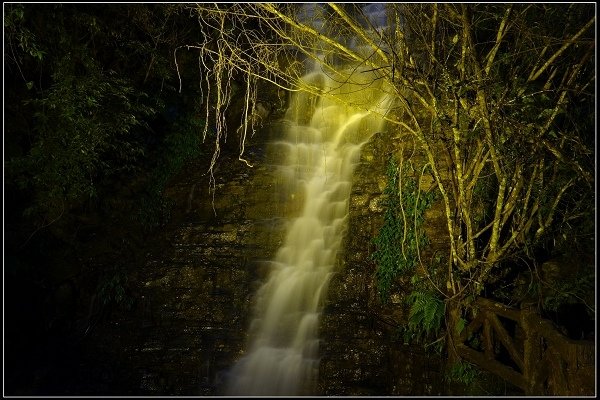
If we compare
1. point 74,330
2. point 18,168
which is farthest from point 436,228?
point 18,168

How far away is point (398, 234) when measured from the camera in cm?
723

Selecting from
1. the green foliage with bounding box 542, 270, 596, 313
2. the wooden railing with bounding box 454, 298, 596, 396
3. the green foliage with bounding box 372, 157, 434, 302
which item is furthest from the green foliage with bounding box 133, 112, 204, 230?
the green foliage with bounding box 542, 270, 596, 313

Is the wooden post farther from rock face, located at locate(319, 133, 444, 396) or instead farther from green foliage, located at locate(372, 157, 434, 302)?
green foliage, located at locate(372, 157, 434, 302)

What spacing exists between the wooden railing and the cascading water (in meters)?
2.63

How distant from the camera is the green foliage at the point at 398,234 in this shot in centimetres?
697

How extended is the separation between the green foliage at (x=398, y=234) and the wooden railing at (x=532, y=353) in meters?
1.54

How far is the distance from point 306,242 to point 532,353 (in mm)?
4740

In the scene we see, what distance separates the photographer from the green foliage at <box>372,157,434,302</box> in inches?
275

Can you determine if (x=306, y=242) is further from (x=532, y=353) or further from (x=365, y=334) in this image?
(x=532, y=353)

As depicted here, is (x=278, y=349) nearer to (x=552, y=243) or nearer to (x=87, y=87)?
(x=552, y=243)

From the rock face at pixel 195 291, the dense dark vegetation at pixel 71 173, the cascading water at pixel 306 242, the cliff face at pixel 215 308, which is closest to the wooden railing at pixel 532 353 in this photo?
the cliff face at pixel 215 308

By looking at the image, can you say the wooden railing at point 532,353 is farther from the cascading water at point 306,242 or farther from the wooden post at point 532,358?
the cascading water at point 306,242

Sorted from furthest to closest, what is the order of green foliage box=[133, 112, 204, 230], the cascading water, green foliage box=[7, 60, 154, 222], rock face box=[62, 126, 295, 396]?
green foliage box=[133, 112, 204, 230] < green foliage box=[7, 60, 154, 222] < rock face box=[62, 126, 295, 396] < the cascading water

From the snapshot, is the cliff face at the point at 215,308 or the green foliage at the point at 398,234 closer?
the cliff face at the point at 215,308
